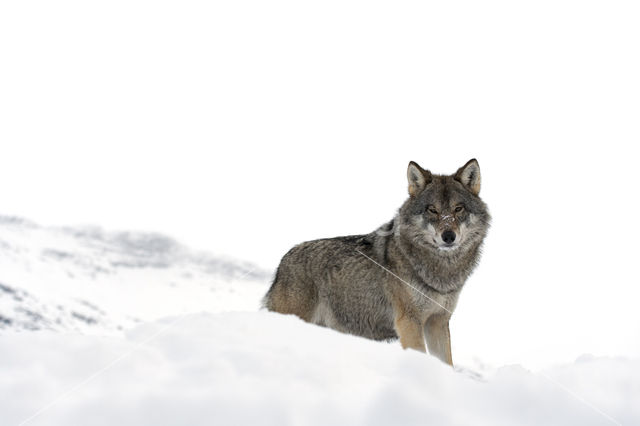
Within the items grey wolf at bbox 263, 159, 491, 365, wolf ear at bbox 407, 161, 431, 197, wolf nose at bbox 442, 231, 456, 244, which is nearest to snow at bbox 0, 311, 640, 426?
wolf nose at bbox 442, 231, 456, 244

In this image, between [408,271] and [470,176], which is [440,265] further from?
[470,176]

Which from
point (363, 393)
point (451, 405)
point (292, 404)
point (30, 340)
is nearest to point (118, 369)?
point (30, 340)

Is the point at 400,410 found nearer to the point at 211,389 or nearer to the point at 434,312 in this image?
the point at 211,389

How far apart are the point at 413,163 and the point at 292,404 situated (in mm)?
4318

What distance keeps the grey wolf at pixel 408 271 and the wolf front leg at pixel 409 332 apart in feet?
0.04

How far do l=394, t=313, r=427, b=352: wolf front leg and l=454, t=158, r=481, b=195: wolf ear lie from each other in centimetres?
172

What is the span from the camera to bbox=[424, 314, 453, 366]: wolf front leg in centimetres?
758

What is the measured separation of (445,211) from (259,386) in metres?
3.93

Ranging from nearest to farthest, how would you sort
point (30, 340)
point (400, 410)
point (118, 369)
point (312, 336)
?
point (400, 410), point (118, 369), point (30, 340), point (312, 336)

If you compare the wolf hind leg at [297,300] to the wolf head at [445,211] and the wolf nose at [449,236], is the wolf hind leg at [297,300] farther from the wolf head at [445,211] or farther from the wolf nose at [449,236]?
the wolf nose at [449,236]

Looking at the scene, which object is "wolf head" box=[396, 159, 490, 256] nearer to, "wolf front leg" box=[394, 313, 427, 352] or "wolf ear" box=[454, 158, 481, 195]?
"wolf ear" box=[454, 158, 481, 195]

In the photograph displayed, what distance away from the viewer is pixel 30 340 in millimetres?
4430

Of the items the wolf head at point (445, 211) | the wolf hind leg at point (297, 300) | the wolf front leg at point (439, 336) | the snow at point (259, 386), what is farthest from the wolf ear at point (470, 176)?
the snow at point (259, 386)

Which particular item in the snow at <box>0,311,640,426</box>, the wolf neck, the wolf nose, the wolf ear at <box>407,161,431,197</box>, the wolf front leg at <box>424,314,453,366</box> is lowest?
the wolf front leg at <box>424,314,453,366</box>
